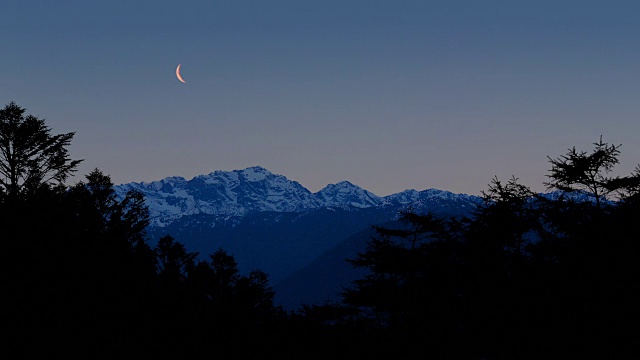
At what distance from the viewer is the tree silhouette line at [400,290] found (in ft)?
47.6

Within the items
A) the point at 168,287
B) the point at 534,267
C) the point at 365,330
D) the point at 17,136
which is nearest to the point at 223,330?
the point at 168,287

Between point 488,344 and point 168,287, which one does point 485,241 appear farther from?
point 168,287

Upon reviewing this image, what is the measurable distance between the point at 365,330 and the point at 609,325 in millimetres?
13338

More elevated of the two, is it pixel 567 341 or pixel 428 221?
pixel 428 221

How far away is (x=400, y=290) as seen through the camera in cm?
2436

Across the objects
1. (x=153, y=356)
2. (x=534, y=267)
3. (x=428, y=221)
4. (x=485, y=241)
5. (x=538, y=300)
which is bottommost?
(x=153, y=356)

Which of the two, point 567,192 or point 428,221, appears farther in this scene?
point 428,221

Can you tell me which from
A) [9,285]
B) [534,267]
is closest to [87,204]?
[9,285]

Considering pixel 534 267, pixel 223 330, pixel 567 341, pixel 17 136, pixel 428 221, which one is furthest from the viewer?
pixel 17 136

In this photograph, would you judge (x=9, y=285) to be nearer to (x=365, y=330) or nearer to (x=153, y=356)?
(x=153, y=356)

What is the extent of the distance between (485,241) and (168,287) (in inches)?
467

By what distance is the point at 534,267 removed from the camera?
1714cm

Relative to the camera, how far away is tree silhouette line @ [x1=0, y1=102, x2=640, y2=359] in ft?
47.6

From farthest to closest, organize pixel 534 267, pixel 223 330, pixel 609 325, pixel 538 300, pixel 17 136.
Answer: pixel 17 136 → pixel 223 330 → pixel 534 267 → pixel 538 300 → pixel 609 325
